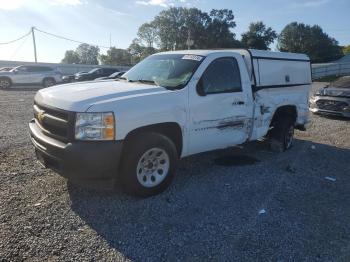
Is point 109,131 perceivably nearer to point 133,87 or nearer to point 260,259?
point 133,87

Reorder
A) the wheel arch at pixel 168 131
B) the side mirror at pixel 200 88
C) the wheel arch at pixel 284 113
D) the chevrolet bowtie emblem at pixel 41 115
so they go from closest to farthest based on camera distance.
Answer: the wheel arch at pixel 168 131 < the chevrolet bowtie emblem at pixel 41 115 < the side mirror at pixel 200 88 < the wheel arch at pixel 284 113

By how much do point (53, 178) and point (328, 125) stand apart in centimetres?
875

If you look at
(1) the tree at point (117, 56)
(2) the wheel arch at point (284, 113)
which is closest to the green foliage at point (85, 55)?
(1) the tree at point (117, 56)

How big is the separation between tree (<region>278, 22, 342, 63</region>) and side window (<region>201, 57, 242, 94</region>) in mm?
78811

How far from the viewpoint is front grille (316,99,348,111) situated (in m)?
11.8

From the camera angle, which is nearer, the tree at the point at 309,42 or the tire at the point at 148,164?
the tire at the point at 148,164

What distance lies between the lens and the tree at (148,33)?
9825 centimetres

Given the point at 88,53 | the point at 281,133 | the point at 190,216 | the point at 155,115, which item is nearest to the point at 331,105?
the point at 281,133

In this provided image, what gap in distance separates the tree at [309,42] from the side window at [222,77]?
78.8 m

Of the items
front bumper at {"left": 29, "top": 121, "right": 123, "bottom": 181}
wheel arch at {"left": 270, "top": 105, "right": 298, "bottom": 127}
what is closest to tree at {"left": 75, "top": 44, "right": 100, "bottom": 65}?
wheel arch at {"left": 270, "top": 105, "right": 298, "bottom": 127}

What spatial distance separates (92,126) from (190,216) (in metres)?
1.57

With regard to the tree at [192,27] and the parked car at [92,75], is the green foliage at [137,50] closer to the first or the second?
the tree at [192,27]

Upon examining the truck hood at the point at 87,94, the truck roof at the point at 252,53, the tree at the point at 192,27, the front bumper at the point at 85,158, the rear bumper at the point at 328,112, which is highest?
the tree at the point at 192,27

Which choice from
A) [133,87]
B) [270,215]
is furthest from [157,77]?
[270,215]
